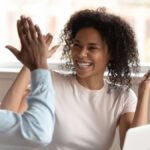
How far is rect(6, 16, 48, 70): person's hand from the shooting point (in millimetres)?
954

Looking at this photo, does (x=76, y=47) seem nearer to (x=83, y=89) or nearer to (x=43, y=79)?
(x=83, y=89)

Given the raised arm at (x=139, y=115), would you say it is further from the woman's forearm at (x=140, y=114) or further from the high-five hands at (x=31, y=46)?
the high-five hands at (x=31, y=46)

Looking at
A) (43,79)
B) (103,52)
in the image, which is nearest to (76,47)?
(103,52)

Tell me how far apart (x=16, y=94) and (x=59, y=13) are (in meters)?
0.79

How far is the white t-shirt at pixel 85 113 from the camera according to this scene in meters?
1.50

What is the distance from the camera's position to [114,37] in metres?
1.56

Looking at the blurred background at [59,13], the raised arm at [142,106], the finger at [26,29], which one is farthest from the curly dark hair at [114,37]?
the finger at [26,29]

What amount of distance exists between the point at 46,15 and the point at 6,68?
38 centimetres

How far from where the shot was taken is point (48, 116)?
0.95 metres

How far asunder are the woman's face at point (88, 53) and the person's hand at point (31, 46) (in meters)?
0.54

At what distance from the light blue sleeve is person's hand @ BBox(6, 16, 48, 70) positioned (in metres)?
0.02

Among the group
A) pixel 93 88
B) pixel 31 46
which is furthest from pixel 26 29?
pixel 93 88

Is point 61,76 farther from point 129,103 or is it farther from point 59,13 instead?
point 59,13

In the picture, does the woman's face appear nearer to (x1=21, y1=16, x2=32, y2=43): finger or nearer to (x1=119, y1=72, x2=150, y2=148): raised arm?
(x1=119, y1=72, x2=150, y2=148): raised arm
